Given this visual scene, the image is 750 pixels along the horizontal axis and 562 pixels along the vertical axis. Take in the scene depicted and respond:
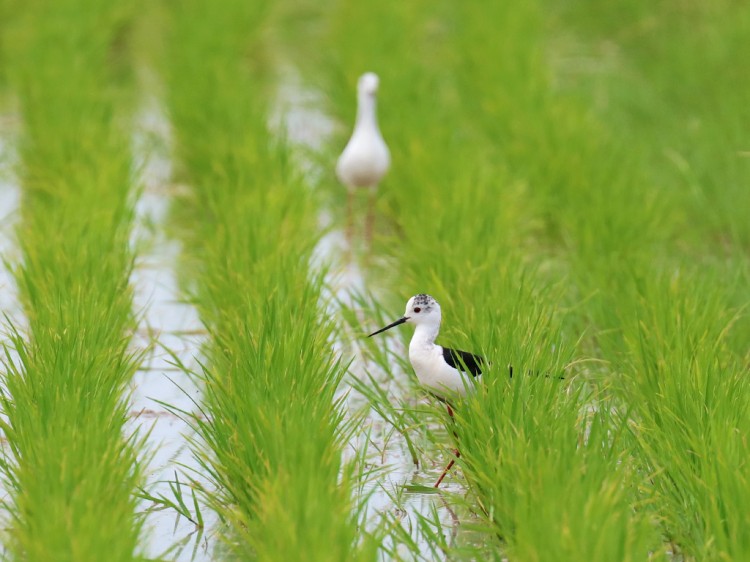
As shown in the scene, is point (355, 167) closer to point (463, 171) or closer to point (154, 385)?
point (463, 171)

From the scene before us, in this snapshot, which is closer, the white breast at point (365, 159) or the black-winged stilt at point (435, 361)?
the black-winged stilt at point (435, 361)

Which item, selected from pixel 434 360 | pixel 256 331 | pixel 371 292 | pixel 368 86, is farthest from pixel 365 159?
pixel 434 360

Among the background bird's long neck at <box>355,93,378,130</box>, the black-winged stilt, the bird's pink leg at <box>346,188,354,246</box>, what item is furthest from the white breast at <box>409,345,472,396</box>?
the bird's pink leg at <box>346,188,354,246</box>

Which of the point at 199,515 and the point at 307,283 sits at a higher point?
the point at 307,283

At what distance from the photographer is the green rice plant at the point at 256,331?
2.96m

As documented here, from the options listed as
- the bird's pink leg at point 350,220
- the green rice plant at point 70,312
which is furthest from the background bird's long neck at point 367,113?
the green rice plant at point 70,312

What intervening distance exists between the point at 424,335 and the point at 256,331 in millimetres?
535

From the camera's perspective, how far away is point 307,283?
14.6ft

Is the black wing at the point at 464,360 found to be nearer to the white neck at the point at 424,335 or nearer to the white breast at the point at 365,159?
the white neck at the point at 424,335

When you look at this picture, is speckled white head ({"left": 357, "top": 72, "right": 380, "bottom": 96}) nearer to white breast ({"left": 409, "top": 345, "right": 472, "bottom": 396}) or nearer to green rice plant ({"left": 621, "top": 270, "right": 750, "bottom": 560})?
green rice plant ({"left": 621, "top": 270, "right": 750, "bottom": 560})

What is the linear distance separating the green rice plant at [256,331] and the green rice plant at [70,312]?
0.25m

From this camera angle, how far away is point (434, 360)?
3527 mm

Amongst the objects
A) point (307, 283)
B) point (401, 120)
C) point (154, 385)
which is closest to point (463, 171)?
point (401, 120)

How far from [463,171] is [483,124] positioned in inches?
57.7
